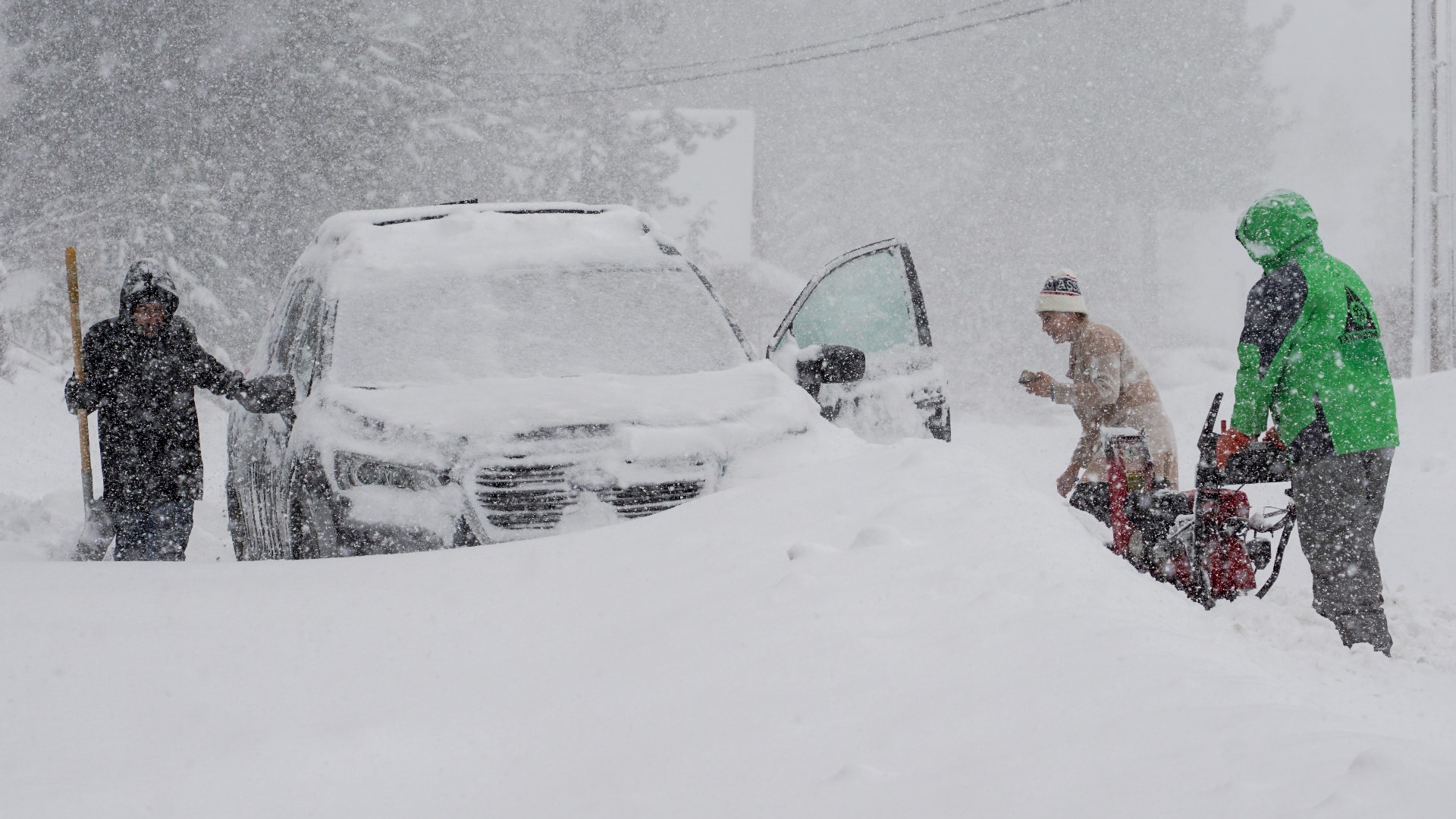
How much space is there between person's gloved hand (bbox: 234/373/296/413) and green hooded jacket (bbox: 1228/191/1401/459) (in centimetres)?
338

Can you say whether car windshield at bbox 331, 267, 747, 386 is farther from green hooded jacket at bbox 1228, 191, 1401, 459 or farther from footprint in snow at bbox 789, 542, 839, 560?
green hooded jacket at bbox 1228, 191, 1401, 459

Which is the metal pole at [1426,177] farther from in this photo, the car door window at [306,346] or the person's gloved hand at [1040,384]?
the car door window at [306,346]

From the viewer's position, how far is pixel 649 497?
4.24 meters

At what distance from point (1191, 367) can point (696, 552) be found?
116 feet

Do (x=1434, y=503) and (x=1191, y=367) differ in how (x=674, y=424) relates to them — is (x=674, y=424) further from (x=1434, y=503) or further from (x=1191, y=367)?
(x=1191, y=367)

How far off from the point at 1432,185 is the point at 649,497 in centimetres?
1637

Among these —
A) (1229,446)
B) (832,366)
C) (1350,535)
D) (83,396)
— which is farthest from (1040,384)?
(83,396)

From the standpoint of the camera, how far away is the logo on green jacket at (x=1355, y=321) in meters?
4.26

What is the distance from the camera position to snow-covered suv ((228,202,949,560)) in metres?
4.13

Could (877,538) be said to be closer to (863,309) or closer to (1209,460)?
(1209,460)

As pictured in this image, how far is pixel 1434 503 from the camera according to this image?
802cm

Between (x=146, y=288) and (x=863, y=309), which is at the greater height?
(x=146, y=288)

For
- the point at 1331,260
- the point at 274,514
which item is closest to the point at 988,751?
the point at 1331,260

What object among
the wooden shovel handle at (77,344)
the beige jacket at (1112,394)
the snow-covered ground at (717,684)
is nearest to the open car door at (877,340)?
the beige jacket at (1112,394)
